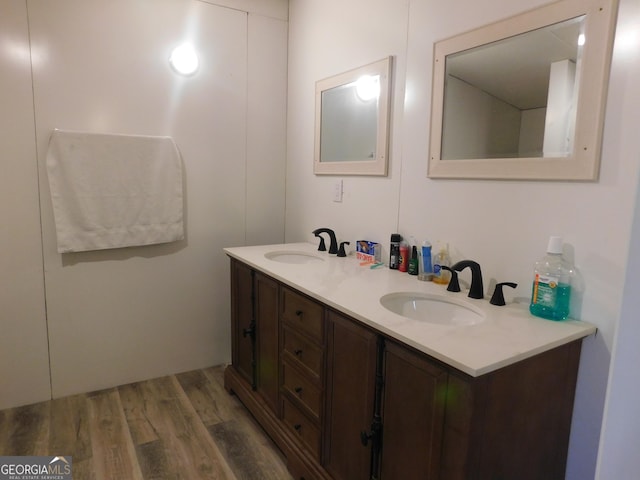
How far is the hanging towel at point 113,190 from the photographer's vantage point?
82.4 inches

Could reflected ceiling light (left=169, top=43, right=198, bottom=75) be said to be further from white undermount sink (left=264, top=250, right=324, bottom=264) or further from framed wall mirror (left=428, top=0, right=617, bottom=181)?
framed wall mirror (left=428, top=0, right=617, bottom=181)

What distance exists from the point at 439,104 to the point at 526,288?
0.79 meters

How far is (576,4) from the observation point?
1.20 meters

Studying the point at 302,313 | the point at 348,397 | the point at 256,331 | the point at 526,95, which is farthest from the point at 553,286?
the point at 256,331

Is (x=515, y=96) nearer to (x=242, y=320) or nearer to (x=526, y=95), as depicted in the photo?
(x=526, y=95)

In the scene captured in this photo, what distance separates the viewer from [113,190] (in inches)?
→ 87.1

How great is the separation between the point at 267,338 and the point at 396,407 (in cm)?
90

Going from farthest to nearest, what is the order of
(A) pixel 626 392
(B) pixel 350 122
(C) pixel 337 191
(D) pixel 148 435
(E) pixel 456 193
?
(C) pixel 337 191 → (B) pixel 350 122 → (D) pixel 148 435 → (E) pixel 456 193 → (A) pixel 626 392

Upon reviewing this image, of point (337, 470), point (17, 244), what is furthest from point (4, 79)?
point (337, 470)

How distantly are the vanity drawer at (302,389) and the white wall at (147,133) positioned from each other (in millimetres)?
1030

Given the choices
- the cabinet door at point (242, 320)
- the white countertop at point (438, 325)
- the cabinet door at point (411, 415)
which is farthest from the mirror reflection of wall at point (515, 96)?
the cabinet door at point (242, 320)

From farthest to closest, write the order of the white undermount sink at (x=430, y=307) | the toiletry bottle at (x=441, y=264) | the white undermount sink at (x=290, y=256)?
1. the white undermount sink at (x=290, y=256)
2. the toiletry bottle at (x=441, y=264)
3. the white undermount sink at (x=430, y=307)

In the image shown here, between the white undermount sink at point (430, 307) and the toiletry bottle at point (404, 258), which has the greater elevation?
the toiletry bottle at point (404, 258)

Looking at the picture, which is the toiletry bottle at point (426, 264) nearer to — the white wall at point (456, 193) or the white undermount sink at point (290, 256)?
the white wall at point (456, 193)
